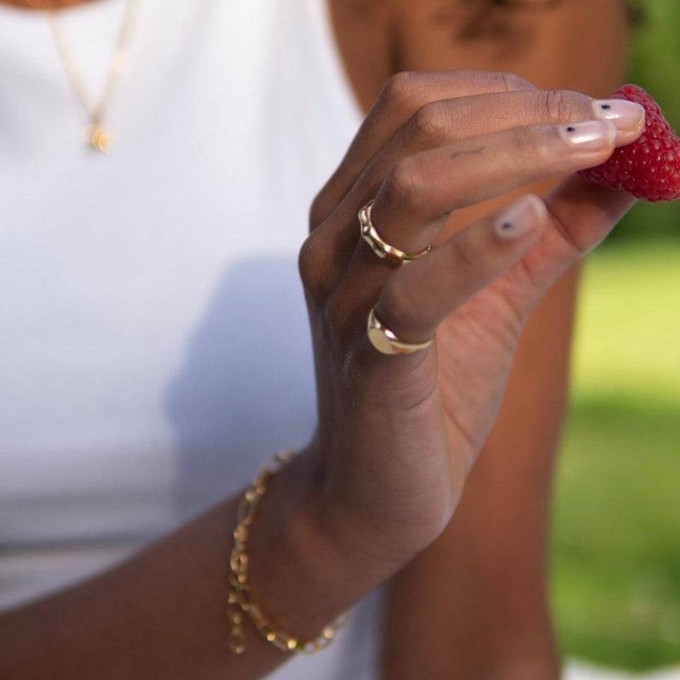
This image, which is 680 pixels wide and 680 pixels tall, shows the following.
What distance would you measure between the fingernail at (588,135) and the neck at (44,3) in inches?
33.4

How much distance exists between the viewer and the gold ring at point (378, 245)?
860mm

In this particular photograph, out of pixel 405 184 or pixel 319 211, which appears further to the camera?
pixel 319 211

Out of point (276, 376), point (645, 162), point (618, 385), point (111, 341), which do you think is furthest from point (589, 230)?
point (618, 385)

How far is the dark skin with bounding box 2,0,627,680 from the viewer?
1369mm

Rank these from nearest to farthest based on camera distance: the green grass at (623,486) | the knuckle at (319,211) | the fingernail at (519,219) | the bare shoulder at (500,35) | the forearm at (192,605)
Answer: the fingernail at (519,219) → the knuckle at (319,211) → the forearm at (192,605) → the bare shoulder at (500,35) → the green grass at (623,486)

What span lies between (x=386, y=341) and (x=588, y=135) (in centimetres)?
21

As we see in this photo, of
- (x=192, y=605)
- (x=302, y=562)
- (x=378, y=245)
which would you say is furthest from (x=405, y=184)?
(x=192, y=605)

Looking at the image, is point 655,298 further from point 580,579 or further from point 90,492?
point 90,492

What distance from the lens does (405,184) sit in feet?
2.68

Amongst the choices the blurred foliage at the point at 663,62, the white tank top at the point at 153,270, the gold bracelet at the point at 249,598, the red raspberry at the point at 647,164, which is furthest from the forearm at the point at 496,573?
the blurred foliage at the point at 663,62

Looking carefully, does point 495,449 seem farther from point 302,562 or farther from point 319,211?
point 319,211

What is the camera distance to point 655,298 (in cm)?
779

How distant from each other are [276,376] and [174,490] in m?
0.19

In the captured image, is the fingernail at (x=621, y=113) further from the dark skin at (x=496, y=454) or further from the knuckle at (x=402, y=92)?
the dark skin at (x=496, y=454)
